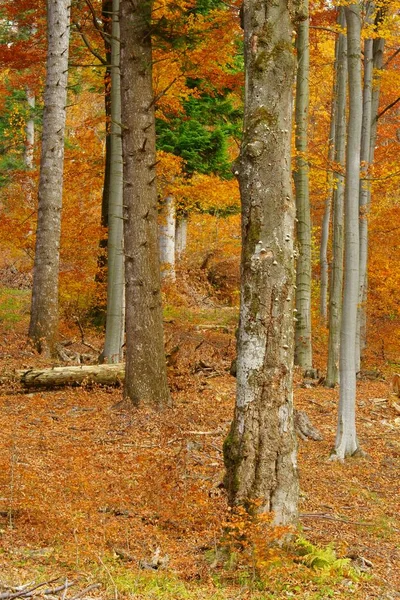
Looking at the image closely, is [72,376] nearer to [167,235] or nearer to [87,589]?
[87,589]

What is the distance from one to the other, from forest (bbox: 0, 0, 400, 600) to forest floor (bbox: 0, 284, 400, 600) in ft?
0.09

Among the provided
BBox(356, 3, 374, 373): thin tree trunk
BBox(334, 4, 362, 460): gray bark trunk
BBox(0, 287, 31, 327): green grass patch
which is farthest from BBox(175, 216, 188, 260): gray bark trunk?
BBox(334, 4, 362, 460): gray bark trunk

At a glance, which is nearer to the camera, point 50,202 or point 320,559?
point 320,559

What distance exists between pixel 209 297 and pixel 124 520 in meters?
17.8

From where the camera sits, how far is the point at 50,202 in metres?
13.1

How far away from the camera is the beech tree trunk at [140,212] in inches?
368

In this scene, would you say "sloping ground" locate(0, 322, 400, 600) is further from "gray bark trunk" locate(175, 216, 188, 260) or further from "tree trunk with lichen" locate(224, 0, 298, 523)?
"gray bark trunk" locate(175, 216, 188, 260)

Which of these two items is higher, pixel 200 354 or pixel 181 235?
pixel 181 235

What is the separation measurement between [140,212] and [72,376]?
2.91 m

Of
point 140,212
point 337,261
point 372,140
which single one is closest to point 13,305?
point 337,261

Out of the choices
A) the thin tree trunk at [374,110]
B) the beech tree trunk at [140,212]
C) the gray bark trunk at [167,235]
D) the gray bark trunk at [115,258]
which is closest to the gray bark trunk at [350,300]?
the beech tree trunk at [140,212]

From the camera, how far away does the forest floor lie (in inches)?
184

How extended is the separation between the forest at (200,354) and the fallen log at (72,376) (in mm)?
33

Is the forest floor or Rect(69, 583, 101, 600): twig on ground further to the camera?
the forest floor
